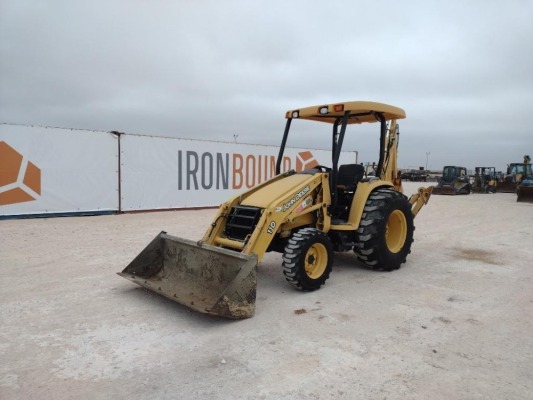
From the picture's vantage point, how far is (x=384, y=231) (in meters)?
6.05

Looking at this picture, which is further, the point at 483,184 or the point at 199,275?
the point at 483,184

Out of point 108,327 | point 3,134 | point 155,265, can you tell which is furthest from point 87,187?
point 108,327

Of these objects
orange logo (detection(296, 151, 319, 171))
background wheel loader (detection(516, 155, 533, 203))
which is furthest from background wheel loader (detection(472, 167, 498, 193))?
orange logo (detection(296, 151, 319, 171))

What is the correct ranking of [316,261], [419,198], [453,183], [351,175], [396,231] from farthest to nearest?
1. [453,183]
2. [419,198]
3. [396,231]
4. [351,175]
5. [316,261]

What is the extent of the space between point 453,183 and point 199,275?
25191 mm

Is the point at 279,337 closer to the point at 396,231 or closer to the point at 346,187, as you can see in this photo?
the point at 346,187

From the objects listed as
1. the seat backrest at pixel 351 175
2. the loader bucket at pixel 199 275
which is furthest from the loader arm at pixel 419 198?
the loader bucket at pixel 199 275

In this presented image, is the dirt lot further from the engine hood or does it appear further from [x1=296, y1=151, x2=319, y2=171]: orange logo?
[x1=296, y1=151, x2=319, y2=171]: orange logo

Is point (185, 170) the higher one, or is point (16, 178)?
point (185, 170)

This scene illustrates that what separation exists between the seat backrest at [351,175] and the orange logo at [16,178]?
8997 mm

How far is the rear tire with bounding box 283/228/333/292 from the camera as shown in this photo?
4.88 meters

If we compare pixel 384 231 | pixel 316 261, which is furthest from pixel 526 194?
pixel 316 261

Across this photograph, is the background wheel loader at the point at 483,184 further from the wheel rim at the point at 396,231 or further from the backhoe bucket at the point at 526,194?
the wheel rim at the point at 396,231

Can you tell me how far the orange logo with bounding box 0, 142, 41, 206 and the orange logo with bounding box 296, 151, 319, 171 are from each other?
10.1 metres
